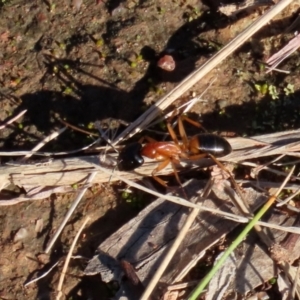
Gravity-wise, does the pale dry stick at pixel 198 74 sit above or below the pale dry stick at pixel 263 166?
above

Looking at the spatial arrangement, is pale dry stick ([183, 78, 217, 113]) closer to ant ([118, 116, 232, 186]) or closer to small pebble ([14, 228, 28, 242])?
ant ([118, 116, 232, 186])

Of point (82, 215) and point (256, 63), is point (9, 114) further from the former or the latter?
point (256, 63)

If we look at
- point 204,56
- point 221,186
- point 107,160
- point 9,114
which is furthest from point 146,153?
point 9,114

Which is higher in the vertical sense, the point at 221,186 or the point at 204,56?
the point at 204,56

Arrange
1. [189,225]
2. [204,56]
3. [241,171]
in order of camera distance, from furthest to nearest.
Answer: [204,56], [241,171], [189,225]

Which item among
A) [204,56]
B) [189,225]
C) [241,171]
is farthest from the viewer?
[204,56]

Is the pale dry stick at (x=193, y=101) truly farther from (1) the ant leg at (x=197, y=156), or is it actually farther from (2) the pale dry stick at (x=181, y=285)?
(2) the pale dry stick at (x=181, y=285)

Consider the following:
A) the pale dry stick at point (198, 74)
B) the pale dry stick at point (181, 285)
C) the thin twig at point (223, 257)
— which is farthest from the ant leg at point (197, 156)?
the pale dry stick at point (181, 285)
